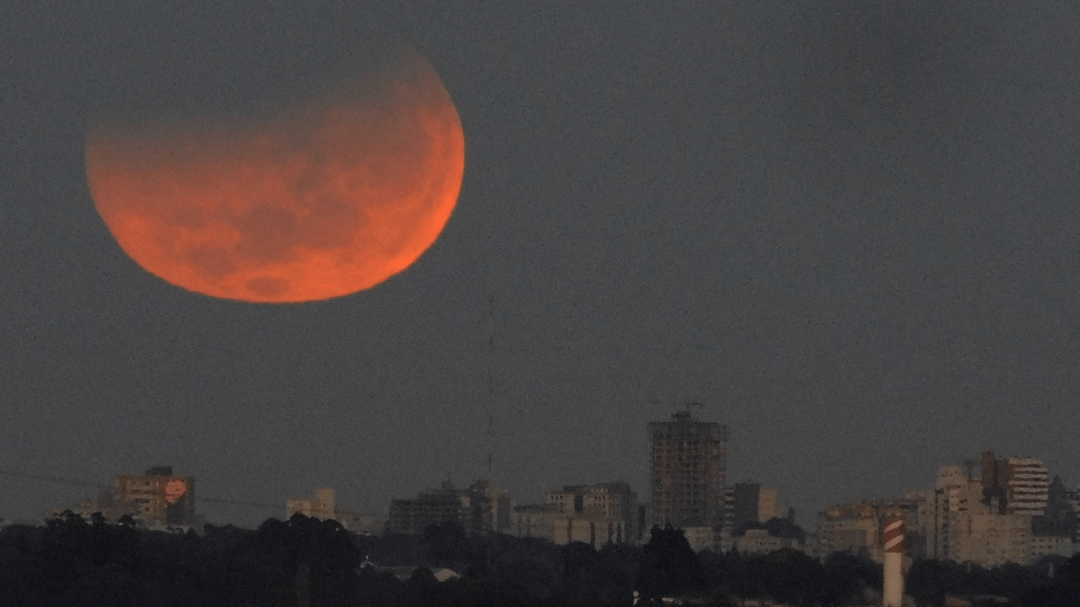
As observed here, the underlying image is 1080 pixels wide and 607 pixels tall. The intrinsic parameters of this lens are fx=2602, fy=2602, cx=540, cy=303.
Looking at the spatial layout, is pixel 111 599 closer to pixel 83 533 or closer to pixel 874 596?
pixel 83 533

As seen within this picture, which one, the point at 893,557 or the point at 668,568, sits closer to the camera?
the point at 893,557

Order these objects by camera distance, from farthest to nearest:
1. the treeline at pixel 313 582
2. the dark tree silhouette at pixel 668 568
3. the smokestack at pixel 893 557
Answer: the dark tree silhouette at pixel 668 568 → the treeline at pixel 313 582 → the smokestack at pixel 893 557

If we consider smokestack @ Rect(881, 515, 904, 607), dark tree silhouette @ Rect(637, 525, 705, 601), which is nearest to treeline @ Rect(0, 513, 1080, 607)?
dark tree silhouette @ Rect(637, 525, 705, 601)

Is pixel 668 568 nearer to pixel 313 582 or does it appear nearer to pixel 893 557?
pixel 313 582

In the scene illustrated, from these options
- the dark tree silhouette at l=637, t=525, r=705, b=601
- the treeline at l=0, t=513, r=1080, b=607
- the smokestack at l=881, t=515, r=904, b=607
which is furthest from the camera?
the dark tree silhouette at l=637, t=525, r=705, b=601

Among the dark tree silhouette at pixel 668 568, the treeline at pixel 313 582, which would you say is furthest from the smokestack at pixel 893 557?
the dark tree silhouette at pixel 668 568

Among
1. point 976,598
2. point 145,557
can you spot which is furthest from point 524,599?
point 976,598

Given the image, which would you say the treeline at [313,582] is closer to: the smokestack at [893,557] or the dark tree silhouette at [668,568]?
the dark tree silhouette at [668,568]

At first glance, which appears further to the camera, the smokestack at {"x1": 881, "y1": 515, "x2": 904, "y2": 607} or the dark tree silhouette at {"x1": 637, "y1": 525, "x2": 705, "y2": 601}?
the dark tree silhouette at {"x1": 637, "y1": 525, "x2": 705, "y2": 601}

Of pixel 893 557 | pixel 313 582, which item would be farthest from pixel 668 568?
pixel 893 557

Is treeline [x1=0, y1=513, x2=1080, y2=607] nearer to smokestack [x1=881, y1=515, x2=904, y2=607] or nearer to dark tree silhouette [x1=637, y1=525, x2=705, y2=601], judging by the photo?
dark tree silhouette [x1=637, y1=525, x2=705, y2=601]
